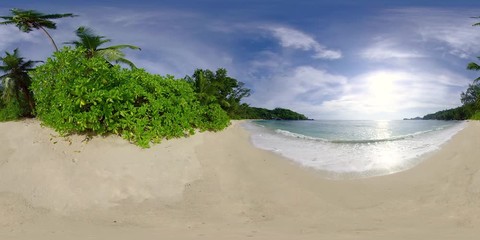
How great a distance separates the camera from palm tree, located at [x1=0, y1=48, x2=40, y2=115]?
21.1m

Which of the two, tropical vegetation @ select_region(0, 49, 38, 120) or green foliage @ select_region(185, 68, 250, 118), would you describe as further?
green foliage @ select_region(185, 68, 250, 118)

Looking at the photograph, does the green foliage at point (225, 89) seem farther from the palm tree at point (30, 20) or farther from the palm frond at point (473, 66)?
the palm frond at point (473, 66)

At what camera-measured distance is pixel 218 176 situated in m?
8.26

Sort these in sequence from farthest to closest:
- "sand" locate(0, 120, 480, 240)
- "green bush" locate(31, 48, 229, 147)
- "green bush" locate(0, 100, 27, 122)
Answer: "green bush" locate(0, 100, 27, 122), "green bush" locate(31, 48, 229, 147), "sand" locate(0, 120, 480, 240)

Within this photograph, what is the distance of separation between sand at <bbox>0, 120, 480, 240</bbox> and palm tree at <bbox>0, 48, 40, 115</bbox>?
1376 cm

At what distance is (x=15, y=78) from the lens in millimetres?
21500

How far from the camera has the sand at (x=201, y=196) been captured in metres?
5.40

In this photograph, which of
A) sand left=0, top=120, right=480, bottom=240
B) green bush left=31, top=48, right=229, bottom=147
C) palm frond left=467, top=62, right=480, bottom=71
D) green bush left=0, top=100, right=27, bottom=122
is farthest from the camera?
palm frond left=467, top=62, right=480, bottom=71

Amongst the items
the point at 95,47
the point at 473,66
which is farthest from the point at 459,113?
the point at 95,47

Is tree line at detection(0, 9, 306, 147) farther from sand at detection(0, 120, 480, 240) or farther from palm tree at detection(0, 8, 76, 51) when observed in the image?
palm tree at detection(0, 8, 76, 51)

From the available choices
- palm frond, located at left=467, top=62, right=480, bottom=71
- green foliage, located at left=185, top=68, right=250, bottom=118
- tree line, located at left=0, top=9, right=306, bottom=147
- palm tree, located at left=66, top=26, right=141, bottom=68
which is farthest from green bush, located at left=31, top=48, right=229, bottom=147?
palm frond, located at left=467, top=62, right=480, bottom=71

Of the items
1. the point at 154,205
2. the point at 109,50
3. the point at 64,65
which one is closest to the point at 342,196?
the point at 154,205

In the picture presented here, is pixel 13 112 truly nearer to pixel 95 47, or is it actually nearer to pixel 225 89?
pixel 95 47

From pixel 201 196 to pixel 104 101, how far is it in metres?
3.83
